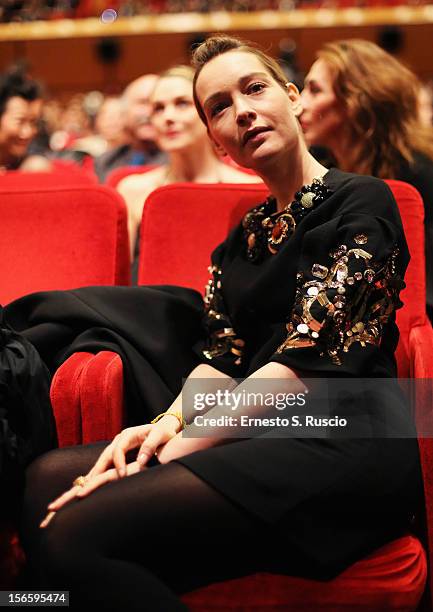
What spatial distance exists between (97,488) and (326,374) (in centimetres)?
34

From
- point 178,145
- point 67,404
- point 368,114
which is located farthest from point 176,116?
point 67,404

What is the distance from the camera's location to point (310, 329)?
107cm

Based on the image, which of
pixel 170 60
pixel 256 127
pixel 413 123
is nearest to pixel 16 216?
pixel 256 127

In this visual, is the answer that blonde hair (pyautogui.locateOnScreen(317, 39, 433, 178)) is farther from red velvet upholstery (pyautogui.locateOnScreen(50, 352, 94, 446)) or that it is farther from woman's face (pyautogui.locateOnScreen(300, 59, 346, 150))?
red velvet upholstery (pyautogui.locateOnScreen(50, 352, 94, 446))

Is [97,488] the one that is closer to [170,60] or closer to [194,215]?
[194,215]

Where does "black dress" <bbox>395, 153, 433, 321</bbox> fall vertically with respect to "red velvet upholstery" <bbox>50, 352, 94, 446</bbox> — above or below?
above

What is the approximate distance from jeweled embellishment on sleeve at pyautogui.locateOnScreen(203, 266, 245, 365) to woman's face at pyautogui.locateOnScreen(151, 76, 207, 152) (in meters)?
1.11

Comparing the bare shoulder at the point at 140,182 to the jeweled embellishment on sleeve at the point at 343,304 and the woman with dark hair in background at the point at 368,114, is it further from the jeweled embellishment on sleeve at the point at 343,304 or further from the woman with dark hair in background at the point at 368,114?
the jeweled embellishment on sleeve at the point at 343,304

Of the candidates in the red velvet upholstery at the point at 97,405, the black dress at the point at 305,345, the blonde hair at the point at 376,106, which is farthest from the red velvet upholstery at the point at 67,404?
the blonde hair at the point at 376,106

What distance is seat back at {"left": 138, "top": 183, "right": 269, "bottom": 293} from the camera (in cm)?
162

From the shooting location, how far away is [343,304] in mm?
1062

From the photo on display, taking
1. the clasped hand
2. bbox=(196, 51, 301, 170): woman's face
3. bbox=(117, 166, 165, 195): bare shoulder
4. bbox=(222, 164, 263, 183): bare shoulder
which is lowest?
the clasped hand

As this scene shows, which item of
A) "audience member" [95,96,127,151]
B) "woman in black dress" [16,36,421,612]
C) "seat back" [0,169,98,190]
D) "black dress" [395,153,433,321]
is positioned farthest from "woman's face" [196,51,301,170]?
"audience member" [95,96,127,151]

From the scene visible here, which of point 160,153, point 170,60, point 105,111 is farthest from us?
point 170,60
